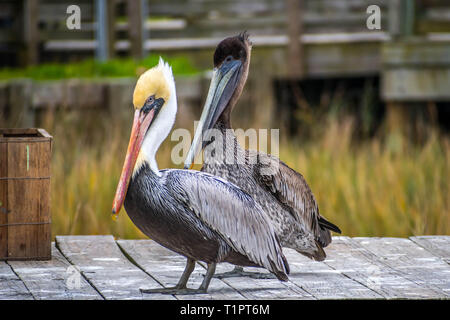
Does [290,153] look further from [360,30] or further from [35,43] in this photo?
[35,43]

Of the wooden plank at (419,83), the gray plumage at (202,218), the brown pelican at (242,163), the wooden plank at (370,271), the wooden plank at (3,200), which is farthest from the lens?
Result: the wooden plank at (419,83)

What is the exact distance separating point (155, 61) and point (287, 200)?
569 centimetres

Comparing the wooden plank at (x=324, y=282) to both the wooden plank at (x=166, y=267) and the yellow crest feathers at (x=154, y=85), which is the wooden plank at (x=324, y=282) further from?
the yellow crest feathers at (x=154, y=85)

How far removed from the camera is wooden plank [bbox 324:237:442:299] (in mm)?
3869

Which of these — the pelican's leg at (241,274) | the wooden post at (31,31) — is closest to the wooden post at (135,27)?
the wooden post at (31,31)

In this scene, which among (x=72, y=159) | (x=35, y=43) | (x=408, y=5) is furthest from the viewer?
(x=35, y=43)

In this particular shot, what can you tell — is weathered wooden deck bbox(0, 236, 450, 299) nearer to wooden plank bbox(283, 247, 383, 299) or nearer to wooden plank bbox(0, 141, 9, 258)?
wooden plank bbox(283, 247, 383, 299)

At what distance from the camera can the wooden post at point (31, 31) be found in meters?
10.6

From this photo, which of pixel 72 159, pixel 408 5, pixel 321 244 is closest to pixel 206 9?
pixel 408 5

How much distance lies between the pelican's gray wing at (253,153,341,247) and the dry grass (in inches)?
71.0

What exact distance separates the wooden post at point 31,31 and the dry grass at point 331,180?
291 centimetres

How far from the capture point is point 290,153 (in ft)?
26.0

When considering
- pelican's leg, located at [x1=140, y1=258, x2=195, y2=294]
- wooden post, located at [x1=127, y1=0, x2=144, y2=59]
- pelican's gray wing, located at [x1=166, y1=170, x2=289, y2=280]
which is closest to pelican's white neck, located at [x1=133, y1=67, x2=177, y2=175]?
pelican's gray wing, located at [x1=166, y1=170, x2=289, y2=280]

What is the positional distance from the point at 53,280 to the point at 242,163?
111 centimetres
